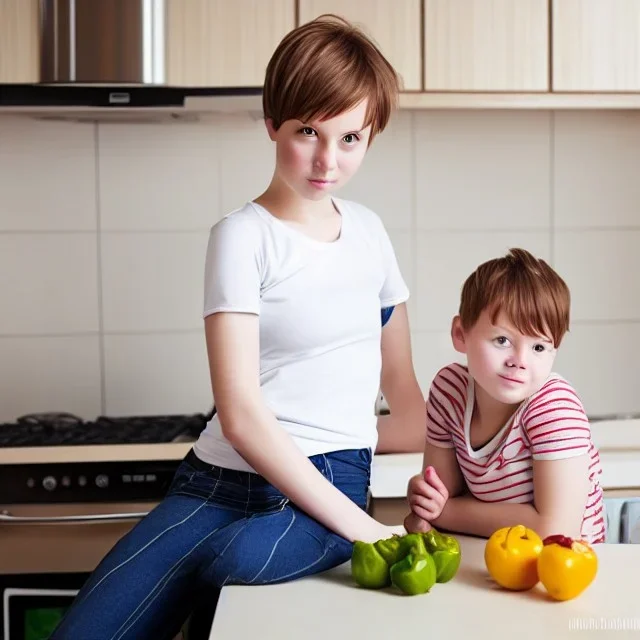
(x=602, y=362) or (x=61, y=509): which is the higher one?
(x=602, y=362)

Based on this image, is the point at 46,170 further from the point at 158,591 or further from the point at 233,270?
the point at 158,591

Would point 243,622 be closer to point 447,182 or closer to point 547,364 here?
point 547,364

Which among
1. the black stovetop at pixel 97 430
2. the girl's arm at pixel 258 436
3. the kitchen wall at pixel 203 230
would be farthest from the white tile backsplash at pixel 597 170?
the girl's arm at pixel 258 436

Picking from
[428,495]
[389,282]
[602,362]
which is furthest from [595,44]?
[428,495]

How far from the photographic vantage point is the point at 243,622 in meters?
0.96

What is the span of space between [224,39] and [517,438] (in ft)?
4.79

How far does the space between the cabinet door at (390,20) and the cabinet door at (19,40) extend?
0.63m

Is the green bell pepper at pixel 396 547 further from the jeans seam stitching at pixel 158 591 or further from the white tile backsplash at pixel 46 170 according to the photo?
the white tile backsplash at pixel 46 170

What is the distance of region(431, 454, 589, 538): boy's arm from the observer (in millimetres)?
1212

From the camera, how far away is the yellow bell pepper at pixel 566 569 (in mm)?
994

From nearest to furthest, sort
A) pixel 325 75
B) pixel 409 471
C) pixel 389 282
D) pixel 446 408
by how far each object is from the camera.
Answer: pixel 325 75
pixel 446 408
pixel 389 282
pixel 409 471

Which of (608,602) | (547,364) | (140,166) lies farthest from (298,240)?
(140,166)

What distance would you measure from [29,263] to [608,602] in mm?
2032

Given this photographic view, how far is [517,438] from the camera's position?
1245 mm
